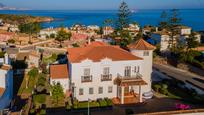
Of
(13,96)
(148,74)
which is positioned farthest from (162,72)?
(13,96)

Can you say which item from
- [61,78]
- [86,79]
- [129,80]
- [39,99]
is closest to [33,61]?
[61,78]

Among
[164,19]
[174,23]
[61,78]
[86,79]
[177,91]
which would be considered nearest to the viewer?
[86,79]

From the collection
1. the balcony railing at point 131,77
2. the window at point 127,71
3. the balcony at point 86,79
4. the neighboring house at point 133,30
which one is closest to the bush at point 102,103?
the balcony at point 86,79

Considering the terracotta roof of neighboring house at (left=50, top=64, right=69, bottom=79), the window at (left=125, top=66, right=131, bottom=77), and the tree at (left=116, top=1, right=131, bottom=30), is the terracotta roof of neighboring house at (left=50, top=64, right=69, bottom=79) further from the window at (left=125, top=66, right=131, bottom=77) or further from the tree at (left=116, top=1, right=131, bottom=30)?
the tree at (left=116, top=1, right=131, bottom=30)

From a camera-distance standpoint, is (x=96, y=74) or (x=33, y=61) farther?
(x=33, y=61)

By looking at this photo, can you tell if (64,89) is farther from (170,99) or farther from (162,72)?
(162,72)

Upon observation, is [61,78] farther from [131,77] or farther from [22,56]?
[22,56]

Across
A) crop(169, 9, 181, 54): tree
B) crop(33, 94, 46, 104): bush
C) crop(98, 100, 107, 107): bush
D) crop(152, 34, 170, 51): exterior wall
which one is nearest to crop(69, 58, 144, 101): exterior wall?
crop(98, 100, 107, 107): bush

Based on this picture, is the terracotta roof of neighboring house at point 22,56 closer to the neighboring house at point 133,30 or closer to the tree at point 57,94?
the tree at point 57,94
